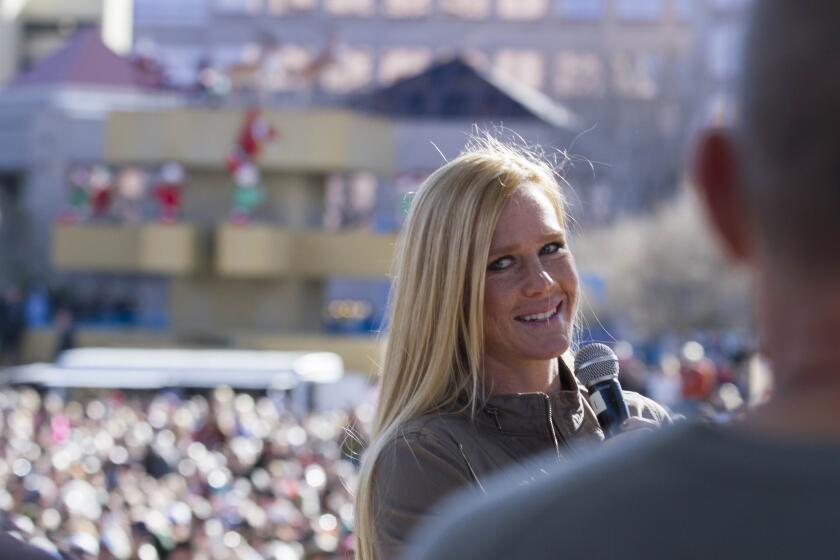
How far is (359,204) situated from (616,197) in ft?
31.2

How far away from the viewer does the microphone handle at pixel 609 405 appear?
3105 millimetres

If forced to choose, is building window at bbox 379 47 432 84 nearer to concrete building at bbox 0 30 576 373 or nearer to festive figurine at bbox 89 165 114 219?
concrete building at bbox 0 30 576 373

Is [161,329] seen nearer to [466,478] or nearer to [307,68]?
[307,68]

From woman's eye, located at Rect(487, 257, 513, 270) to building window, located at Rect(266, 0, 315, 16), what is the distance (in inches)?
2893

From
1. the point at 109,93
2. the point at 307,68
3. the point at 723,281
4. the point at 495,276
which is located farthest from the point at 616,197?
the point at 495,276

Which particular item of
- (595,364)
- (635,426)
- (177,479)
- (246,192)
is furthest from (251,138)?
(635,426)

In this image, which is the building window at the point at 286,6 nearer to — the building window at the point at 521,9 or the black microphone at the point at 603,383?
the building window at the point at 521,9

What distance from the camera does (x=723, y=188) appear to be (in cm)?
148

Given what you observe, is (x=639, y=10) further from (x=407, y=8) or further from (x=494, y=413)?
(x=494, y=413)

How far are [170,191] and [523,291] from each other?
3411 cm

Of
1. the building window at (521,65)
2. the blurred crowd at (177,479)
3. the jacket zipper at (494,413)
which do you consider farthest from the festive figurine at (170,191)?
the building window at (521,65)

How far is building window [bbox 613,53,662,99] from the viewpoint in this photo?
2736 inches

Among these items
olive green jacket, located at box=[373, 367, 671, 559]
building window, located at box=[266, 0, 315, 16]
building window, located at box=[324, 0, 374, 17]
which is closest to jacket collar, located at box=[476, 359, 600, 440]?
olive green jacket, located at box=[373, 367, 671, 559]

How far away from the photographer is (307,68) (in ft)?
125
